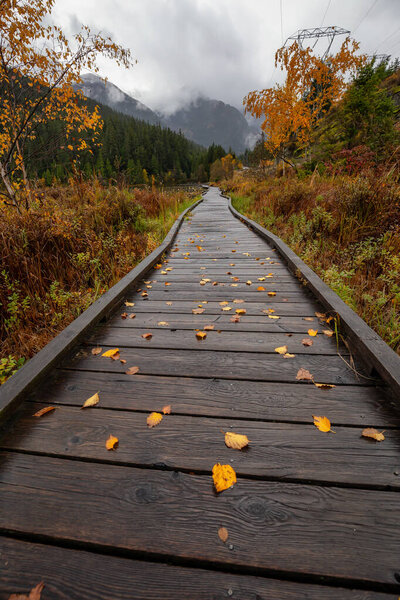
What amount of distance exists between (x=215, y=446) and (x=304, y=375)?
0.73 m

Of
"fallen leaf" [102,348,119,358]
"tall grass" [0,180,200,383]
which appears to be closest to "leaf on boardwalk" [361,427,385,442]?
"fallen leaf" [102,348,119,358]

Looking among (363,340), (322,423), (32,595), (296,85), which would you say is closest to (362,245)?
(363,340)

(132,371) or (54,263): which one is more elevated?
(54,263)

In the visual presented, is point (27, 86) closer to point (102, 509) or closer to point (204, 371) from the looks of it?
point (204, 371)

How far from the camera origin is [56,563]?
82cm

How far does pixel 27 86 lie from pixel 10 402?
6.36 metres

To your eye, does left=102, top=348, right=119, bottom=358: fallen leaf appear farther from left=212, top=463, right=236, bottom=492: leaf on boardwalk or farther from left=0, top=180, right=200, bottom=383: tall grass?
left=212, top=463, right=236, bottom=492: leaf on boardwalk

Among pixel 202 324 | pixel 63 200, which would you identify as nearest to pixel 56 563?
pixel 202 324

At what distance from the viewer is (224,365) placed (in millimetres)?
1730

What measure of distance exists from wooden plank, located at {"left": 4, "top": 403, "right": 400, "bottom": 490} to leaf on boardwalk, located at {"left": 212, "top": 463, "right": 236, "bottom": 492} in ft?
0.10

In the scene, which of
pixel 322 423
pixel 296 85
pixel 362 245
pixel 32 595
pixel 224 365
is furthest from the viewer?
pixel 296 85

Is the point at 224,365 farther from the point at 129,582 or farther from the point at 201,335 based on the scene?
the point at 129,582

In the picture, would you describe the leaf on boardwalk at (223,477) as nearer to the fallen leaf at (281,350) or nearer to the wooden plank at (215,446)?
the wooden plank at (215,446)

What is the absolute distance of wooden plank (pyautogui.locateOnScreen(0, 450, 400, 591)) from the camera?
0.82 m
